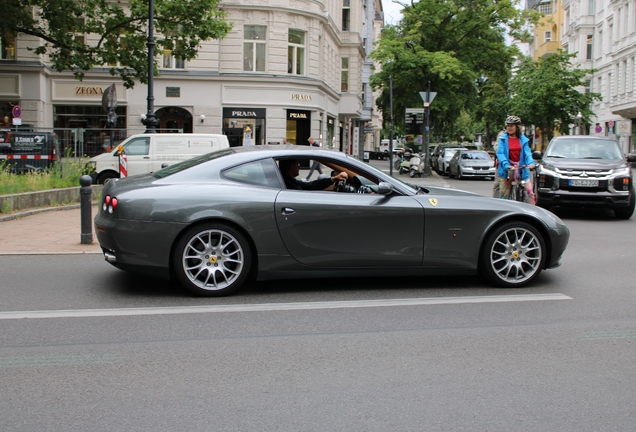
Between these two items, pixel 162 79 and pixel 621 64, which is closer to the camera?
pixel 162 79

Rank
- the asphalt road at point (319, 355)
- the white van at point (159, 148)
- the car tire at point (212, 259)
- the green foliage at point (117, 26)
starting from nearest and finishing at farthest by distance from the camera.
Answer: the asphalt road at point (319, 355), the car tire at point (212, 259), the white van at point (159, 148), the green foliage at point (117, 26)

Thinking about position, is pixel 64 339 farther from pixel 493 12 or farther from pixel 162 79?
pixel 493 12

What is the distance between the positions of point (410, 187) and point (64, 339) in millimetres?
3523

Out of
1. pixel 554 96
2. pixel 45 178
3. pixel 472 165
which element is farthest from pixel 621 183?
pixel 554 96

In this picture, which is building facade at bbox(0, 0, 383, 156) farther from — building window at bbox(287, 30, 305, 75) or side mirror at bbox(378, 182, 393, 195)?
side mirror at bbox(378, 182, 393, 195)

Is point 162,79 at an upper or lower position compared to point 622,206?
upper

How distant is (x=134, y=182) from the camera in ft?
22.4

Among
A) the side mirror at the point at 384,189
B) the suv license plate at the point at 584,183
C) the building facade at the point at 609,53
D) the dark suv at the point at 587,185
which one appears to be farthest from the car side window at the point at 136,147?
the building facade at the point at 609,53

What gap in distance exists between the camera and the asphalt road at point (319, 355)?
375 centimetres

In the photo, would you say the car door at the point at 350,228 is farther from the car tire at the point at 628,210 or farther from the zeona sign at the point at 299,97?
the zeona sign at the point at 299,97

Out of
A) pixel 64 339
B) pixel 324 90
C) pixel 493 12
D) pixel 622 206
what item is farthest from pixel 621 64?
pixel 64 339

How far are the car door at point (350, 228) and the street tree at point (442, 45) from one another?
2782 centimetres

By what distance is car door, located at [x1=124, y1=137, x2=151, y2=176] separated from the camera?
64.2ft

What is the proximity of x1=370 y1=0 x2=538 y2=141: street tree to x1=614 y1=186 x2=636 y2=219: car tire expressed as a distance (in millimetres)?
20034
